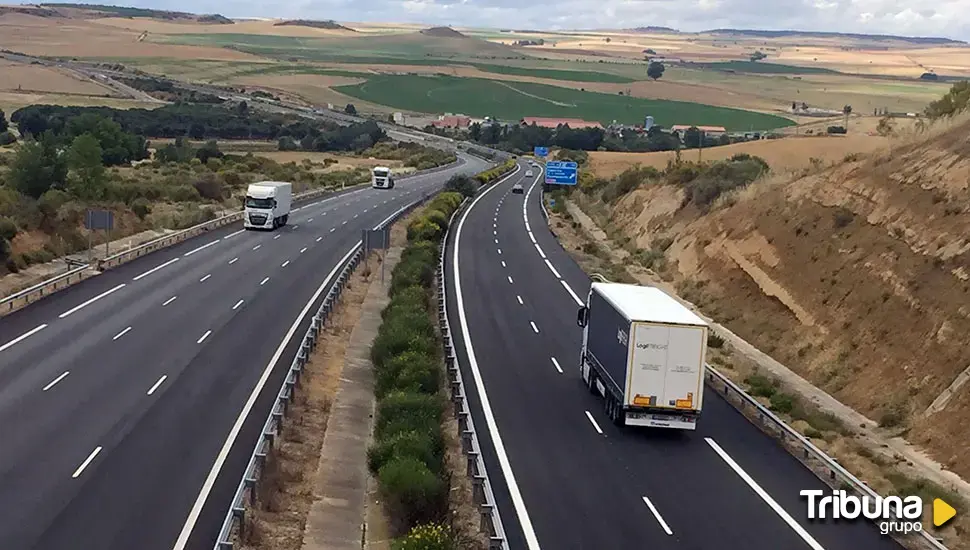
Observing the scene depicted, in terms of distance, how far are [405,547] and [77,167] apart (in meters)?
50.1

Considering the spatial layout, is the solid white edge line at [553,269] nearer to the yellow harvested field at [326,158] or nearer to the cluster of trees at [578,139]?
the yellow harvested field at [326,158]

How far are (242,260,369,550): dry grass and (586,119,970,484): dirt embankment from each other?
1230 centimetres

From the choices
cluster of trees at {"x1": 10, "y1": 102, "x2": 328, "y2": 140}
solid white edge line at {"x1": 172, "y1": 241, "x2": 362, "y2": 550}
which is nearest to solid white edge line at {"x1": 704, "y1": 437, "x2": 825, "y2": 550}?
solid white edge line at {"x1": 172, "y1": 241, "x2": 362, "y2": 550}

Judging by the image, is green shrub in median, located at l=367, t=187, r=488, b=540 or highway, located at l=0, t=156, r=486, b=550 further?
green shrub in median, located at l=367, t=187, r=488, b=540

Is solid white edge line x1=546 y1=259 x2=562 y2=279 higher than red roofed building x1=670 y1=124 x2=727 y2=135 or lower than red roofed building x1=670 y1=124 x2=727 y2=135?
higher

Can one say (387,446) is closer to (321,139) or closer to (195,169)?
(195,169)

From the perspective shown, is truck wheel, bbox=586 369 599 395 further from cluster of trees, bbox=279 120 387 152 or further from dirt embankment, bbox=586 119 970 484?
cluster of trees, bbox=279 120 387 152

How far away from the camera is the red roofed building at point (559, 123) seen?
17238 centimetres

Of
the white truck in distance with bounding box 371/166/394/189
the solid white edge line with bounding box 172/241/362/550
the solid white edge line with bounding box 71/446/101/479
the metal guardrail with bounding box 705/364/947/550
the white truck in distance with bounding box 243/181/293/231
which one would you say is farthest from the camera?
the white truck in distance with bounding box 371/166/394/189

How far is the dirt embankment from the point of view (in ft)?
87.1

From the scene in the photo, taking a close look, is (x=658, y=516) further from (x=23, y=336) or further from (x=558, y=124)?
(x=558, y=124)

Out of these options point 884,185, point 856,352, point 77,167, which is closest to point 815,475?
point 856,352

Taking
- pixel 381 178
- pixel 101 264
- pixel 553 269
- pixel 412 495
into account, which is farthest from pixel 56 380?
pixel 381 178

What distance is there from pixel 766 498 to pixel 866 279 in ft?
52.6
